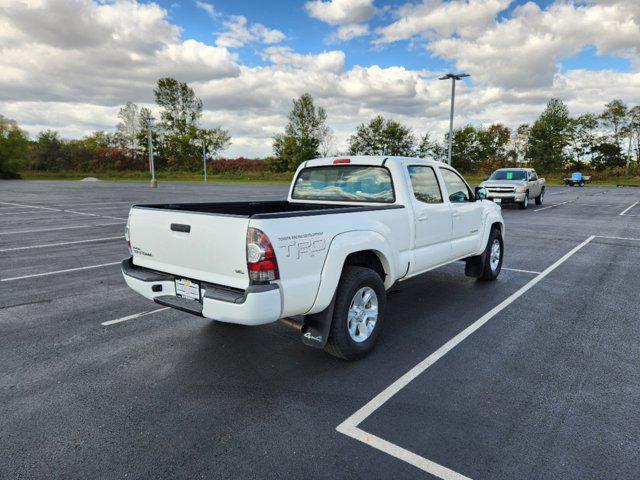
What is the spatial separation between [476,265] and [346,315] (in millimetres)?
3614

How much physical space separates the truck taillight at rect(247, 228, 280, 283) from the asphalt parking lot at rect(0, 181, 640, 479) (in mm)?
986

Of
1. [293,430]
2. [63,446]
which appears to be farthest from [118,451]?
[293,430]

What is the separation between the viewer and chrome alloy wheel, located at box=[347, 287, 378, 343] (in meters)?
3.87

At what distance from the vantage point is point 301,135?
61688mm

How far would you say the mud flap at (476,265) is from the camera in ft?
21.3

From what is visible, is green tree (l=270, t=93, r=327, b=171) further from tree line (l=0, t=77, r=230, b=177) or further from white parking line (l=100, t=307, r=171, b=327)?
white parking line (l=100, t=307, r=171, b=327)

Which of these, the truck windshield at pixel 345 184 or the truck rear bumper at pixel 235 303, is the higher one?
the truck windshield at pixel 345 184

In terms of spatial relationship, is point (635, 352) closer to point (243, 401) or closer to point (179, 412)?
point (243, 401)

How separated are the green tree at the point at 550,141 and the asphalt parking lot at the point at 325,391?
205 feet

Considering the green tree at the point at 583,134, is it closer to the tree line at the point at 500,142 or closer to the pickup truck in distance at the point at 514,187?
the tree line at the point at 500,142

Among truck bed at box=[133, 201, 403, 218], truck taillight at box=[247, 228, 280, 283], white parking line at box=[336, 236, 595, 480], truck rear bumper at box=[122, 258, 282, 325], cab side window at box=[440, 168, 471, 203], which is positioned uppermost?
cab side window at box=[440, 168, 471, 203]

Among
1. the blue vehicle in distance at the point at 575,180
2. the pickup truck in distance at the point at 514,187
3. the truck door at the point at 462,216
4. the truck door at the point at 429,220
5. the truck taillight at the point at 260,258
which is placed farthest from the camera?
the blue vehicle in distance at the point at 575,180

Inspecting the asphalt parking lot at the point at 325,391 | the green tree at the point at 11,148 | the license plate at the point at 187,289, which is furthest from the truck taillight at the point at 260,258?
the green tree at the point at 11,148

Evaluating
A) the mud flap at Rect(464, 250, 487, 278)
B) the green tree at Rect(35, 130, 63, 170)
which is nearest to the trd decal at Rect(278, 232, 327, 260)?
the mud flap at Rect(464, 250, 487, 278)
